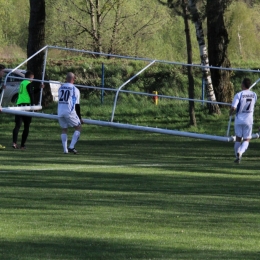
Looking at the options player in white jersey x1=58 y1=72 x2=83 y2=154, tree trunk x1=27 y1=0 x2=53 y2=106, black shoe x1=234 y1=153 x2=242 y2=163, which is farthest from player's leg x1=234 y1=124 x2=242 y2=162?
tree trunk x1=27 y1=0 x2=53 y2=106

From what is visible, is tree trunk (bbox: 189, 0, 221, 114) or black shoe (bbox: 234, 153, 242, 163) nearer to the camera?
black shoe (bbox: 234, 153, 242, 163)

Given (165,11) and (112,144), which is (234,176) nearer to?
(112,144)

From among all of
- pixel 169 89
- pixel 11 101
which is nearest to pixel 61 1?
pixel 169 89

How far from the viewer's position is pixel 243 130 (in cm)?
2316

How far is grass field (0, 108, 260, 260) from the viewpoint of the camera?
10.8 meters

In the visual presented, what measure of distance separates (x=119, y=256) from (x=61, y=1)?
4694 cm

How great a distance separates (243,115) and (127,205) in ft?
29.5

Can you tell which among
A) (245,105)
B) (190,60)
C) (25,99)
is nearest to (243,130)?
(245,105)

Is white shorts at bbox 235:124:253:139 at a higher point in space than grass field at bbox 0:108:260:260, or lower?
higher

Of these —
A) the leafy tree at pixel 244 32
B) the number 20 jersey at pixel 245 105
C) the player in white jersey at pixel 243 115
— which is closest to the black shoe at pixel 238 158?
the player in white jersey at pixel 243 115

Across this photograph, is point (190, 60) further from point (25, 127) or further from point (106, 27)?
point (106, 27)

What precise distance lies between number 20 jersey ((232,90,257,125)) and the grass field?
95cm

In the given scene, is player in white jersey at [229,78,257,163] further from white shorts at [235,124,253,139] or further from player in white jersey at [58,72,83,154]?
player in white jersey at [58,72,83,154]

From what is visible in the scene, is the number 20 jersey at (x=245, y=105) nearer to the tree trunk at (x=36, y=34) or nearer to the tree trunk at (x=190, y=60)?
the tree trunk at (x=190, y=60)
